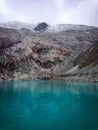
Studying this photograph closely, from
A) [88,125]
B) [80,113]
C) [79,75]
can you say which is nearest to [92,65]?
[79,75]

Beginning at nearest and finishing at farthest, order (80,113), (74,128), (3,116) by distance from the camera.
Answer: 1. (74,128)
2. (3,116)
3. (80,113)

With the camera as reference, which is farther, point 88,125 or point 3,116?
point 3,116

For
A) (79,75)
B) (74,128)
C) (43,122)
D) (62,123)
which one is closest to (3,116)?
(43,122)

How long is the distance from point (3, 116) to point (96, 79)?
12434 cm

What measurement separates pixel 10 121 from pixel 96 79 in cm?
12823

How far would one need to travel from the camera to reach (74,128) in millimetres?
41062

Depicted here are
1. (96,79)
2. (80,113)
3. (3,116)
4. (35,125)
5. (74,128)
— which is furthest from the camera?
(96,79)

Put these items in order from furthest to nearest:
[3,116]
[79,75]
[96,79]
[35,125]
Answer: [79,75]
[96,79]
[3,116]
[35,125]

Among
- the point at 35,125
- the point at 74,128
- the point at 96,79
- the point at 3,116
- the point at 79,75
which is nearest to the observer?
the point at 74,128

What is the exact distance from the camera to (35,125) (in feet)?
144

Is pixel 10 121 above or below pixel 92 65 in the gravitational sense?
below

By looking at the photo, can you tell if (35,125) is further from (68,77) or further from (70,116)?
Answer: (68,77)

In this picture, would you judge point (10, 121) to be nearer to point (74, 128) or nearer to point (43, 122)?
point (43, 122)

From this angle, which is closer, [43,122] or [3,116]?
[43,122]
